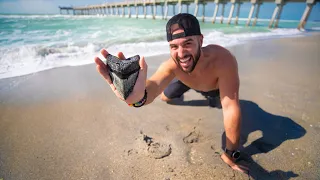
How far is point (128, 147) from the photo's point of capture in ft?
6.94

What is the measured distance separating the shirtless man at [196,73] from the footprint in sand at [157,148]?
0.56 meters

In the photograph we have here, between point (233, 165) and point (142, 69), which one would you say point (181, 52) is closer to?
point (142, 69)

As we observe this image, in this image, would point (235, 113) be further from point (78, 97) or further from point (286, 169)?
point (78, 97)

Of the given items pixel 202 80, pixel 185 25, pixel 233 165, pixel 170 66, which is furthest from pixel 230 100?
pixel 185 25

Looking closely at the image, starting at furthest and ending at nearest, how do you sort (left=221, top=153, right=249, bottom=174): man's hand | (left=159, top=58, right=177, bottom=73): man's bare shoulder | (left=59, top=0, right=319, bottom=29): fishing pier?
(left=59, top=0, right=319, bottom=29): fishing pier → (left=159, top=58, right=177, bottom=73): man's bare shoulder → (left=221, top=153, right=249, bottom=174): man's hand

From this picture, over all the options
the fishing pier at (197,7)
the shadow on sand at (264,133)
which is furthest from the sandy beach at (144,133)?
the fishing pier at (197,7)

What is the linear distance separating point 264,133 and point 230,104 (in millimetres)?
796

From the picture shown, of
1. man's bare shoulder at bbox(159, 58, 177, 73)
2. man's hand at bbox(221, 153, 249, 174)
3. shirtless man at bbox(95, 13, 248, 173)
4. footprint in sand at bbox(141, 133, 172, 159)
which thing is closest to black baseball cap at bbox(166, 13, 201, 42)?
shirtless man at bbox(95, 13, 248, 173)

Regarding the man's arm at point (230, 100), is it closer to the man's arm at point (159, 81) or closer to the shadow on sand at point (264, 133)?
the shadow on sand at point (264, 133)

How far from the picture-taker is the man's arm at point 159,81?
2.02 metres

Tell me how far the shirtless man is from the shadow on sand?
0.20 meters

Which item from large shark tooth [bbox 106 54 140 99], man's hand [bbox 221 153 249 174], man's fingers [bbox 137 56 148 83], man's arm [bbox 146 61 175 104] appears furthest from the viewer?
man's arm [bbox 146 61 175 104]

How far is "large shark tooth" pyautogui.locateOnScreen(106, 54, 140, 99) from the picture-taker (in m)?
1.41

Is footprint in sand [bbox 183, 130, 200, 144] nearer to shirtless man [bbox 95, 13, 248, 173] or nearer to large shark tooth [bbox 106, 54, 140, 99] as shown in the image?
shirtless man [bbox 95, 13, 248, 173]
